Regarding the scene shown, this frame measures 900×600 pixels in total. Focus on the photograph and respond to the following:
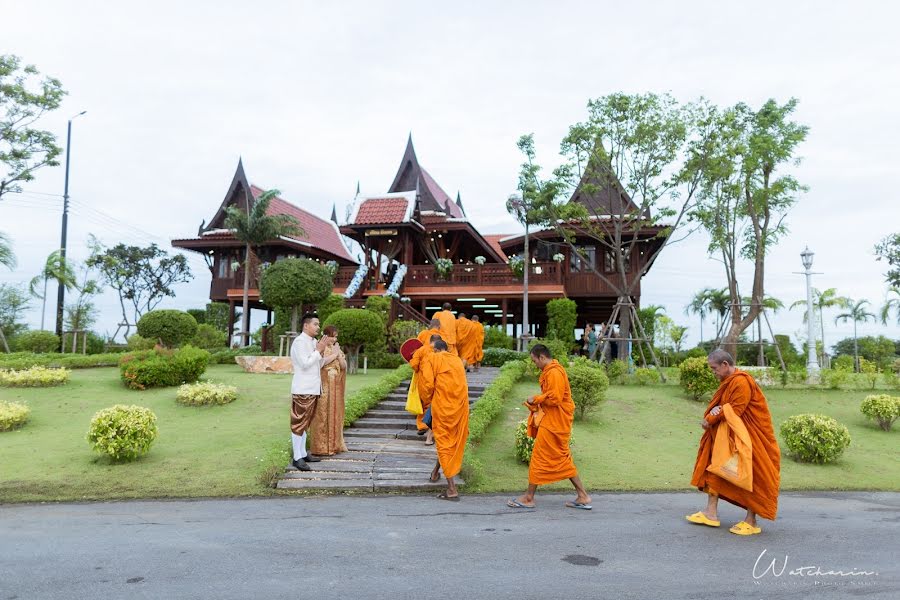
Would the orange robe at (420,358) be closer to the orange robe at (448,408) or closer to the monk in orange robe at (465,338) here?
the orange robe at (448,408)

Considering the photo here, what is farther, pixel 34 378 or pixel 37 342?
pixel 37 342

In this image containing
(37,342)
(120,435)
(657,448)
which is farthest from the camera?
(37,342)

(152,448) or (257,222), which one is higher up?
(257,222)

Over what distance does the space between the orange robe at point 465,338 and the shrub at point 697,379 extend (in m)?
4.50

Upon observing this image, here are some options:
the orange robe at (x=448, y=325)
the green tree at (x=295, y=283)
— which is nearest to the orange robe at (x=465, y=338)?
the orange robe at (x=448, y=325)

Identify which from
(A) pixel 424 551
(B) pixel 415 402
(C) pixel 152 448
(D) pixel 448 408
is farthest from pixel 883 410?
(C) pixel 152 448

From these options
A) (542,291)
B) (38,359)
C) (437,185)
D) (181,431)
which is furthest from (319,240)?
(181,431)

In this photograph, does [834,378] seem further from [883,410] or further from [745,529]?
[745,529]

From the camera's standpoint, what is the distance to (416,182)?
26.9 meters

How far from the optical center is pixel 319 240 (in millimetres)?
28703

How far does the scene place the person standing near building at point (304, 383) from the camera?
6887 millimetres

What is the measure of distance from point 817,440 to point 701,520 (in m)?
4.28

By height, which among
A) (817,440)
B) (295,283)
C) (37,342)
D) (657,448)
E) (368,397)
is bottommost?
(657,448)

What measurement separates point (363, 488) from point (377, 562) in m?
2.52
